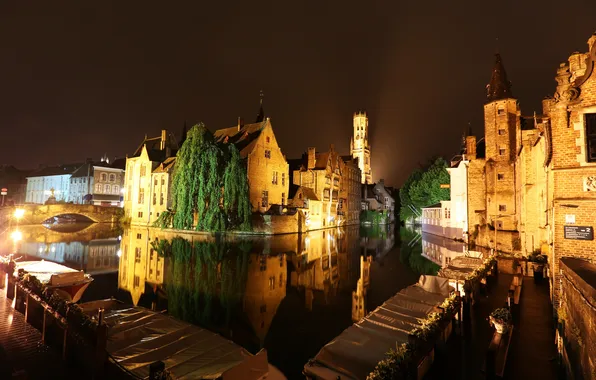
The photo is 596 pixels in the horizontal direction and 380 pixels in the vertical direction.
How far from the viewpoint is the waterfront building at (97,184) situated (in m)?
76.8

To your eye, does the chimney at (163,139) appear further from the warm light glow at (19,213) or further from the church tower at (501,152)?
the church tower at (501,152)

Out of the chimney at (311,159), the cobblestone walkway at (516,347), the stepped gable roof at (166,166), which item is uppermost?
the chimney at (311,159)

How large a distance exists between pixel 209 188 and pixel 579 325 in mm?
36815

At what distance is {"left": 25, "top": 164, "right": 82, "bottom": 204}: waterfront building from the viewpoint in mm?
84250

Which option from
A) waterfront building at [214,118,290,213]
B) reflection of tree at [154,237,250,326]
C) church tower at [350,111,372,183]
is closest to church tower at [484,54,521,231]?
reflection of tree at [154,237,250,326]

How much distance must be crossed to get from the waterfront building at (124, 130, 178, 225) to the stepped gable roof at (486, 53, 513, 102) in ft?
163

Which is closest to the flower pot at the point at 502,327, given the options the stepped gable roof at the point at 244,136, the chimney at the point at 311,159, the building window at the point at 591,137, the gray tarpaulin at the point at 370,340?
the gray tarpaulin at the point at 370,340

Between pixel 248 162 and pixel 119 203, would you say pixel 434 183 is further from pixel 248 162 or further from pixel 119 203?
pixel 119 203

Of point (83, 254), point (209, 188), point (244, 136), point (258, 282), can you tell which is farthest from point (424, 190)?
point (83, 254)

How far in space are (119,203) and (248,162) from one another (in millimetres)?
54158

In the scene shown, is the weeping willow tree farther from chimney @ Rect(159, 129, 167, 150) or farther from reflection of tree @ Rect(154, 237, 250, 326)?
chimney @ Rect(159, 129, 167, 150)

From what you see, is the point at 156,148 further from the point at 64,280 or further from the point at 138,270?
the point at 64,280

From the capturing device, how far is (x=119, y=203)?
81.0 meters

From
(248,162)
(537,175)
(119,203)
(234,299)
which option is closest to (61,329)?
(234,299)
